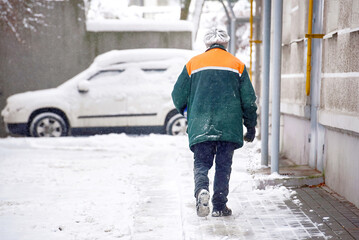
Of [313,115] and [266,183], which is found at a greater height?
[313,115]

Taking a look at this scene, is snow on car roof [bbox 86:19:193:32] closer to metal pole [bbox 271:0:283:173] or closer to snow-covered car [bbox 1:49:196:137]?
snow-covered car [bbox 1:49:196:137]

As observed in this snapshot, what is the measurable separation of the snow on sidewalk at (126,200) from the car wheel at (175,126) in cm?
198

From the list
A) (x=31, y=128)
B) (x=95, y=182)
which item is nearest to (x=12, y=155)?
(x=31, y=128)

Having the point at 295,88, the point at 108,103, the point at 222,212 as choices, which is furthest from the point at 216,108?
the point at 108,103

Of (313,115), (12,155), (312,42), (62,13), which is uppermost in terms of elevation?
(62,13)

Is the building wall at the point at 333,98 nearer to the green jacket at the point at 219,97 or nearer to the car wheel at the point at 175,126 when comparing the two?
the green jacket at the point at 219,97

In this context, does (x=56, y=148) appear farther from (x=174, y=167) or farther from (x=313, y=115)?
(x=313, y=115)

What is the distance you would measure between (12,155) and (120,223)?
5.15m

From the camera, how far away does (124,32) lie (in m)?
14.1

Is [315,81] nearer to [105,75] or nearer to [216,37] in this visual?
[216,37]

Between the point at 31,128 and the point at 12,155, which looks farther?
the point at 31,128

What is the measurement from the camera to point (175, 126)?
11.3m

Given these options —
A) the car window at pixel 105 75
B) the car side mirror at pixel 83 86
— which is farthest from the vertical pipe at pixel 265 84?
the car side mirror at pixel 83 86

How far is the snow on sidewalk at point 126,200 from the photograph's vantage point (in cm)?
438
